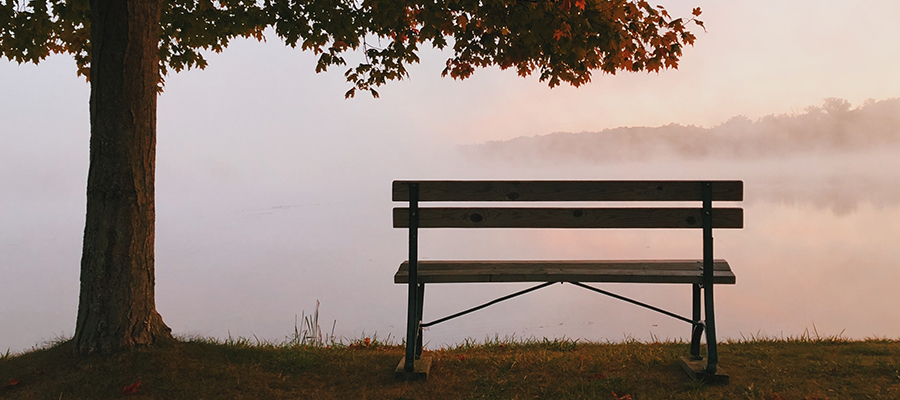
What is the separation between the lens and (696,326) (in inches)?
181

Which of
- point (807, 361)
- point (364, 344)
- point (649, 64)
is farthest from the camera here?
point (649, 64)

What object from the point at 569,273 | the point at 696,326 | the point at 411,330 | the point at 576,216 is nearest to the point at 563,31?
the point at 576,216

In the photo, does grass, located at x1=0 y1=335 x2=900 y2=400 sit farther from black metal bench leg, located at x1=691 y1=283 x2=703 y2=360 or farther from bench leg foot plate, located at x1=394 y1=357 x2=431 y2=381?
black metal bench leg, located at x1=691 y1=283 x2=703 y2=360

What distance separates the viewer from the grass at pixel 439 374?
13.3ft

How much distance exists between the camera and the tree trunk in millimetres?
4344

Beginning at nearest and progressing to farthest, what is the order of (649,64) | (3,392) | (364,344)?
Result: (3,392) → (364,344) → (649,64)

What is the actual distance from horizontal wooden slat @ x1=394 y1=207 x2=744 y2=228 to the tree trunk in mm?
2220

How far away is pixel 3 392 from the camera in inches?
160

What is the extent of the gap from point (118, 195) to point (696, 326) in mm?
4571

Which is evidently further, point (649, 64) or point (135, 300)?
point (649, 64)

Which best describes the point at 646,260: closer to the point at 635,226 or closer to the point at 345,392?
the point at 635,226

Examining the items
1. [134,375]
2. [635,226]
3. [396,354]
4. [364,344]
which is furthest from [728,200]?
[134,375]

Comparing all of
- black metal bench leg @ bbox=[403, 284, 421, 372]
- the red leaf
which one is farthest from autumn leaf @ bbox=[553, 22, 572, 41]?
the red leaf

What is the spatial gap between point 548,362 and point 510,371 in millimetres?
368
